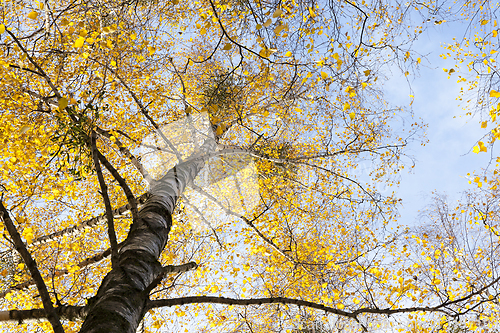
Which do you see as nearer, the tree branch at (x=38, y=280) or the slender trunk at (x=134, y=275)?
the tree branch at (x=38, y=280)

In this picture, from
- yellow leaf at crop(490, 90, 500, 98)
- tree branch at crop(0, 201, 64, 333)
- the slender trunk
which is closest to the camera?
tree branch at crop(0, 201, 64, 333)

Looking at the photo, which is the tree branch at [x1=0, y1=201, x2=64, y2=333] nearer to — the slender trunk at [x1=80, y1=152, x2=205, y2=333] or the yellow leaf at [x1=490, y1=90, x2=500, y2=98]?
the slender trunk at [x1=80, y1=152, x2=205, y2=333]

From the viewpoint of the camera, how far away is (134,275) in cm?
208

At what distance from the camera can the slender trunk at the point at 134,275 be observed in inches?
64.1

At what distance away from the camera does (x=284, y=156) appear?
7461 mm

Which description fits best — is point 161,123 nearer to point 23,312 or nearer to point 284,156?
point 284,156

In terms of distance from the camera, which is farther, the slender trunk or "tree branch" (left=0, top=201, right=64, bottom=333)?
the slender trunk

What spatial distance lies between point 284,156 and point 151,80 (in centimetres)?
393

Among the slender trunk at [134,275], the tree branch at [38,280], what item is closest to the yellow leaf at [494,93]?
the slender trunk at [134,275]

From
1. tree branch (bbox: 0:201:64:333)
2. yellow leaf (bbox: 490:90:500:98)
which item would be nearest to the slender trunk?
tree branch (bbox: 0:201:64:333)

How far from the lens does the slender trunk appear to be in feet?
5.34

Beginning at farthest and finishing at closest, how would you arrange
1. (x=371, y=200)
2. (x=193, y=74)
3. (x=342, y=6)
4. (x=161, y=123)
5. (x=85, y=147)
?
1. (x=193, y=74)
2. (x=161, y=123)
3. (x=371, y=200)
4. (x=85, y=147)
5. (x=342, y=6)

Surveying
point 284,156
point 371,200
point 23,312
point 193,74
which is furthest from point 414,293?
point 193,74

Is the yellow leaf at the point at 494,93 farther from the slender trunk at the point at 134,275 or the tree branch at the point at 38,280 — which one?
the tree branch at the point at 38,280
